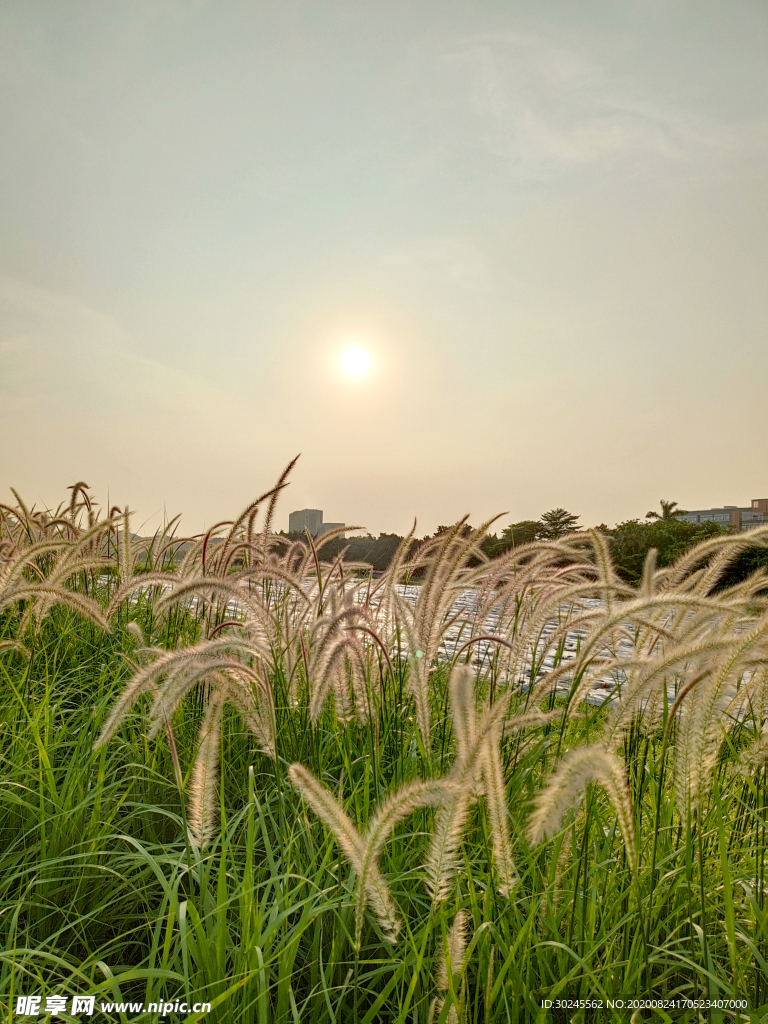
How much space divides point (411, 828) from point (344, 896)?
50 cm

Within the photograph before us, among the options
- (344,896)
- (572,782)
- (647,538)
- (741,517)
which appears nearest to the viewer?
(572,782)

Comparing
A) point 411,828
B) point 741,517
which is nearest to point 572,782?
point 411,828

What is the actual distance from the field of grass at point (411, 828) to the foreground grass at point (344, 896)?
12 millimetres

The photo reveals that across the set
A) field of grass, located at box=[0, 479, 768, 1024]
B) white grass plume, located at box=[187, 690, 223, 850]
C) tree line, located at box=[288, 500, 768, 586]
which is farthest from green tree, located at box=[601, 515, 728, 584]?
white grass plume, located at box=[187, 690, 223, 850]

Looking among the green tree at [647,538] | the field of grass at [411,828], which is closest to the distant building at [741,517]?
the green tree at [647,538]

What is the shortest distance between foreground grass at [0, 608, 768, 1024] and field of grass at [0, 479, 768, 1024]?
0.01 metres

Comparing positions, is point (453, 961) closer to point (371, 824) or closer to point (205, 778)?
point (371, 824)

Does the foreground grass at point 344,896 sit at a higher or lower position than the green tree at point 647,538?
lower

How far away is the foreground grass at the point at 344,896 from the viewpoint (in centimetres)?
144

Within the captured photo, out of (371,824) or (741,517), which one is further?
(741,517)

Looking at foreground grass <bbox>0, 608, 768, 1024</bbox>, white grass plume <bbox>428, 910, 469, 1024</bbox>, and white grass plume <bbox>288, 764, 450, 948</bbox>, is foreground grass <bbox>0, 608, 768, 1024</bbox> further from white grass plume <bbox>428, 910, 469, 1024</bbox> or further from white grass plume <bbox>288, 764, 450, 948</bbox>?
white grass plume <bbox>288, 764, 450, 948</bbox>

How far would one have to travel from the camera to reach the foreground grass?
1441 millimetres

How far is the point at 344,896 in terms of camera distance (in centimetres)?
157

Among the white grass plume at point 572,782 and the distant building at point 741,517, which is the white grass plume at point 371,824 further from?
the distant building at point 741,517
